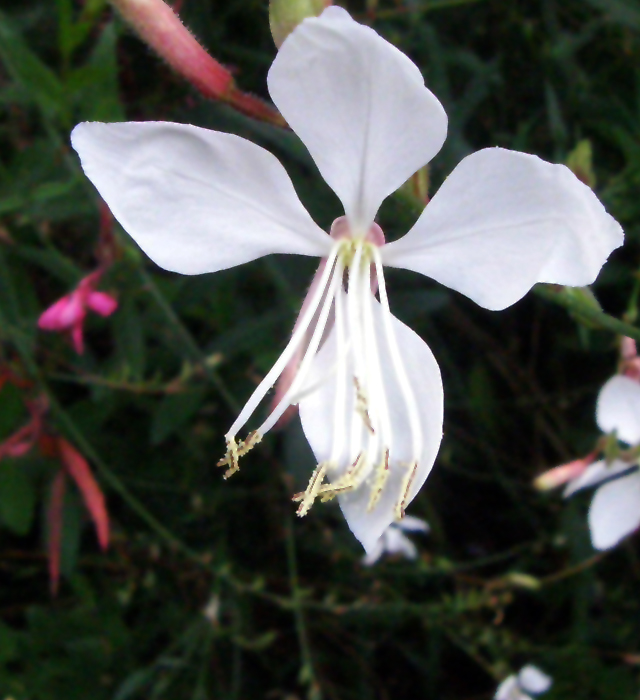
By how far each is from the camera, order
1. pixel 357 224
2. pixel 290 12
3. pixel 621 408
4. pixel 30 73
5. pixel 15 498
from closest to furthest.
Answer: pixel 290 12
pixel 357 224
pixel 621 408
pixel 30 73
pixel 15 498

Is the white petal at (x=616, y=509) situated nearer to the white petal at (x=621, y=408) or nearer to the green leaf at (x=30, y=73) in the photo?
the white petal at (x=621, y=408)

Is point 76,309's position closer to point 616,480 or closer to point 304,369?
point 304,369

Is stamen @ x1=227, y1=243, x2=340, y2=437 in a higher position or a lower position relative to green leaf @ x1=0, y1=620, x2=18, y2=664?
higher

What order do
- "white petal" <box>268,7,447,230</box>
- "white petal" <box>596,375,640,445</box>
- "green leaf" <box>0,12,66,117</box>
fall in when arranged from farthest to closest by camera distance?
"green leaf" <box>0,12,66,117</box> → "white petal" <box>596,375,640,445</box> → "white petal" <box>268,7,447,230</box>

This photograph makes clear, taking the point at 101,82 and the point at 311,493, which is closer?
the point at 311,493

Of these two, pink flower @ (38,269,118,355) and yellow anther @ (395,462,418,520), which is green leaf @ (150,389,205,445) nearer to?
pink flower @ (38,269,118,355)

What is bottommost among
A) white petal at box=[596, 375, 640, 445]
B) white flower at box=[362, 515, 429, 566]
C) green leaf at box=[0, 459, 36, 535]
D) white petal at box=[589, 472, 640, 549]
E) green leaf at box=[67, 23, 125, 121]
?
white flower at box=[362, 515, 429, 566]

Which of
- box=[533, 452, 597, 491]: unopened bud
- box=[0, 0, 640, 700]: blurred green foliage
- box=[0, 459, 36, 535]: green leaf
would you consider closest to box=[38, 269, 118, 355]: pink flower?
box=[0, 0, 640, 700]: blurred green foliage

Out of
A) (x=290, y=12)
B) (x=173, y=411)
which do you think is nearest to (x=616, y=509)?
(x=173, y=411)
